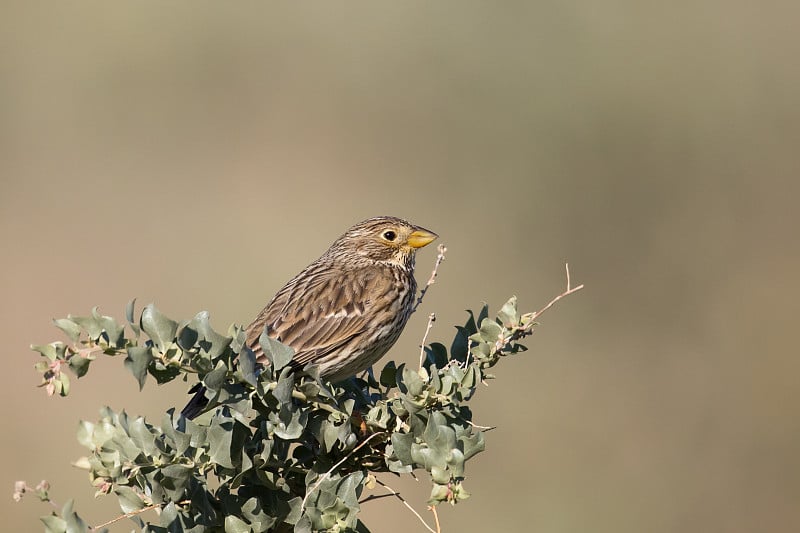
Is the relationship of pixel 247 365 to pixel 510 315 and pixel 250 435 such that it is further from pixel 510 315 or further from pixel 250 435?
pixel 510 315

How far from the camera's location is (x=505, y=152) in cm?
987

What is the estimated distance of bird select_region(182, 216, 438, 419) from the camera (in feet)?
14.4

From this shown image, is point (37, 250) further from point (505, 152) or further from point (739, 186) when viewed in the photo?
point (739, 186)

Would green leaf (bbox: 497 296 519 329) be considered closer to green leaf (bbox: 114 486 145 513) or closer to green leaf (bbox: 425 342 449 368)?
green leaf (bbox: 425 342 449 368)

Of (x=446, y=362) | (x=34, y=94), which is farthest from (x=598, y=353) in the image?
(x=34, y=94)

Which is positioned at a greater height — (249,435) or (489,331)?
(489,331)

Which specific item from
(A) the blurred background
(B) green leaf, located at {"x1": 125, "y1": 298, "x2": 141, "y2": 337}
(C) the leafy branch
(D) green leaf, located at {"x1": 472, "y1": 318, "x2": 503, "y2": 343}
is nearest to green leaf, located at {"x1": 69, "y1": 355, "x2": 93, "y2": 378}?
(C) the leafy branch

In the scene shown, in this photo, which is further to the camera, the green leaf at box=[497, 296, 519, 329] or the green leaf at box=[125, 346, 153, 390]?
the green leaf at box=[497, 296, 519, 329]

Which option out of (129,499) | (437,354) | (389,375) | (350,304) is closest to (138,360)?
(129,499)

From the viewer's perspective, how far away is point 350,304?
472 cm

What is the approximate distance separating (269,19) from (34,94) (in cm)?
247

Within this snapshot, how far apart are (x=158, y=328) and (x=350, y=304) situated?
2.22 meters

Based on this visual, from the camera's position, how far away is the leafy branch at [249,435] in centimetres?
248

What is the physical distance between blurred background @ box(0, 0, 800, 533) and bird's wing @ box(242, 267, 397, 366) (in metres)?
2.67
